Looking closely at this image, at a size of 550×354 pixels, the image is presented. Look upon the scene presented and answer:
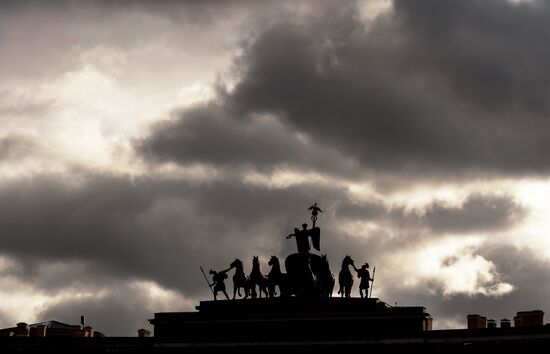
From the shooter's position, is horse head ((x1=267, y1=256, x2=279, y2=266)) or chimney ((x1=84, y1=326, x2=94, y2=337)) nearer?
horse head ((x1=267, y1=256, x2=279, y2=266))

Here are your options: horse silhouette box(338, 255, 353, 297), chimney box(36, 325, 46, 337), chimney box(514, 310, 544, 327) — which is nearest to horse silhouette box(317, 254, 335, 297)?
horse silhouette box(338, 255, 353, 297)

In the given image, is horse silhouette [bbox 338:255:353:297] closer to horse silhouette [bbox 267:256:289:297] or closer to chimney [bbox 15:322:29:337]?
horse silhouette [bbox 267:256:289:297]

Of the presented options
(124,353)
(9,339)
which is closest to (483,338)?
(124,353)

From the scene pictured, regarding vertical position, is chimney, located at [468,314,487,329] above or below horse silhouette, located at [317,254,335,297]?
below

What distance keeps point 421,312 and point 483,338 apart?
3802mm

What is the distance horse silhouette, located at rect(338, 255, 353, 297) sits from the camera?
8950 centimetres

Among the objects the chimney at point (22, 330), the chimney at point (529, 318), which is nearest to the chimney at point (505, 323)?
the chimney at point (529, 318)

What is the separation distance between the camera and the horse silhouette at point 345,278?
294ft

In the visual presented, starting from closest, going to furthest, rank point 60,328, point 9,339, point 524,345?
point 524,345 → point 9,339 → point 60,328

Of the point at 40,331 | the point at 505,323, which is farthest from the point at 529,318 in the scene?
the point at 40,331

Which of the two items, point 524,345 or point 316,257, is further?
point 316,257

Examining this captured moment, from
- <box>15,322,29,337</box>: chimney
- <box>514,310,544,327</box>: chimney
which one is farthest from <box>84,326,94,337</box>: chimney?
<box>514,310,544,327</box>: chimney

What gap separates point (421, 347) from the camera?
86.9 m

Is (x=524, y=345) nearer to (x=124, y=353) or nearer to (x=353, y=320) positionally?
(x=353, y=320)
